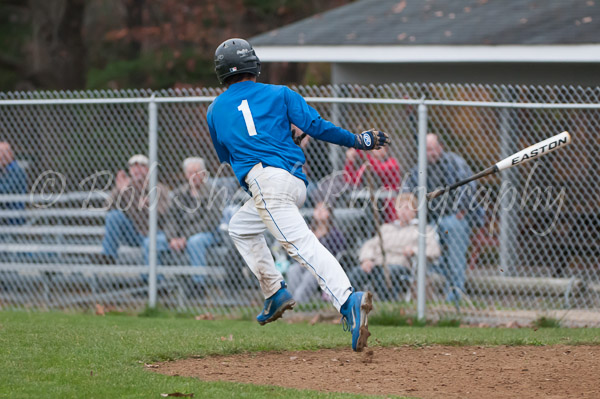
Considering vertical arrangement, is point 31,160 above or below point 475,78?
below

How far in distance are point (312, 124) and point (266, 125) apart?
0.33 meters

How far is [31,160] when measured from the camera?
11680 mm

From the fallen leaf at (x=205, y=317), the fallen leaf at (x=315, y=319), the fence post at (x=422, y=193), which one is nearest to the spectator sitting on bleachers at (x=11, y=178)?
the fallen leaf at (x=205, y=317)

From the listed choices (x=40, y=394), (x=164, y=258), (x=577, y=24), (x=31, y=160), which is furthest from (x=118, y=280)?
(x=577, y=24)

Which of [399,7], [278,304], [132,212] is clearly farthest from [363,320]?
[399,7]

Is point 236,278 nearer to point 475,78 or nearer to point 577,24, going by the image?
point 475,78

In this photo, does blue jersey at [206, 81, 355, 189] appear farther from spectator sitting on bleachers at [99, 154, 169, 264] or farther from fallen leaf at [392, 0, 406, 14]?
fallen leaf at [392, 0, 406, 14]

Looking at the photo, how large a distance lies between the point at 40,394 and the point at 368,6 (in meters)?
11.6

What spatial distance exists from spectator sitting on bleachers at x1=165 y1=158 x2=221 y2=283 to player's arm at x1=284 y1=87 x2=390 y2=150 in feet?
13.1

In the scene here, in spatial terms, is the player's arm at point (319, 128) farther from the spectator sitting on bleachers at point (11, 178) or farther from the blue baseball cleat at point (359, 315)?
the spectator sitting on bleachers at point (11, 178)

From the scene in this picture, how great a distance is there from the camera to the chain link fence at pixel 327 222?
976cm

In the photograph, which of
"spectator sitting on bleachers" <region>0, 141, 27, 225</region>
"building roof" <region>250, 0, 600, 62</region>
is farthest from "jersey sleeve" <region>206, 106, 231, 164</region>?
"building roof" <region>250, 0, 600, 62</region>

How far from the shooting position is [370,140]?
6645 mm

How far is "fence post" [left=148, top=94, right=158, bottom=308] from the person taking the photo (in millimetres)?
10172
